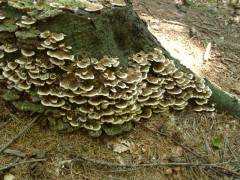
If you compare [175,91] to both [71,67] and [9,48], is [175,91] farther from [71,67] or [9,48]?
[9,48]

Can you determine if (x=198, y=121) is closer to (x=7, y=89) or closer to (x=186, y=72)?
(x=186, y=72)

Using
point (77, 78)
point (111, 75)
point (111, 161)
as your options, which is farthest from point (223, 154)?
point (77, 78)

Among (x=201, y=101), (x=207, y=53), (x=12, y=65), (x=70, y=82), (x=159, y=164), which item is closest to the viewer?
(x=70, y=82)

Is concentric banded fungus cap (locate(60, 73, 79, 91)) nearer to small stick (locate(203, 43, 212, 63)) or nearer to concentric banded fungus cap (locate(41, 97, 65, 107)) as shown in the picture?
concentric banded fungus cap (locate(41, 97, 65, 107))

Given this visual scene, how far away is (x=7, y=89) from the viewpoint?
4.10m

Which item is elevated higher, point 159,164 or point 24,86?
point 24,86

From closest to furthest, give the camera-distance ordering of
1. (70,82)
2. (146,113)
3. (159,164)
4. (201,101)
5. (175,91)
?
(70,82) < (159,164) < (146,113) < (175,91) < (201,101)

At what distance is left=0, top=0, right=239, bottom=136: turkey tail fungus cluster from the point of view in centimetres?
377

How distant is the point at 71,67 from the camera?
3846 mm

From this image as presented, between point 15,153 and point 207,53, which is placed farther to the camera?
point 207,53

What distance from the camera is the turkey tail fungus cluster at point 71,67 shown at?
148 inches

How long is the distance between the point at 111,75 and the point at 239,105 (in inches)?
94.1

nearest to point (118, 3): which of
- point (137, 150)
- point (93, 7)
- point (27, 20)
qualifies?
point (93, 7)

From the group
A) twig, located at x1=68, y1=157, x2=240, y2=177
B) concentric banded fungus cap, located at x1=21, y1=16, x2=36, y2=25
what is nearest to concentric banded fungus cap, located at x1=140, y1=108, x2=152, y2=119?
twig, located at x1=68, y1=157, x2=240, y2=177
